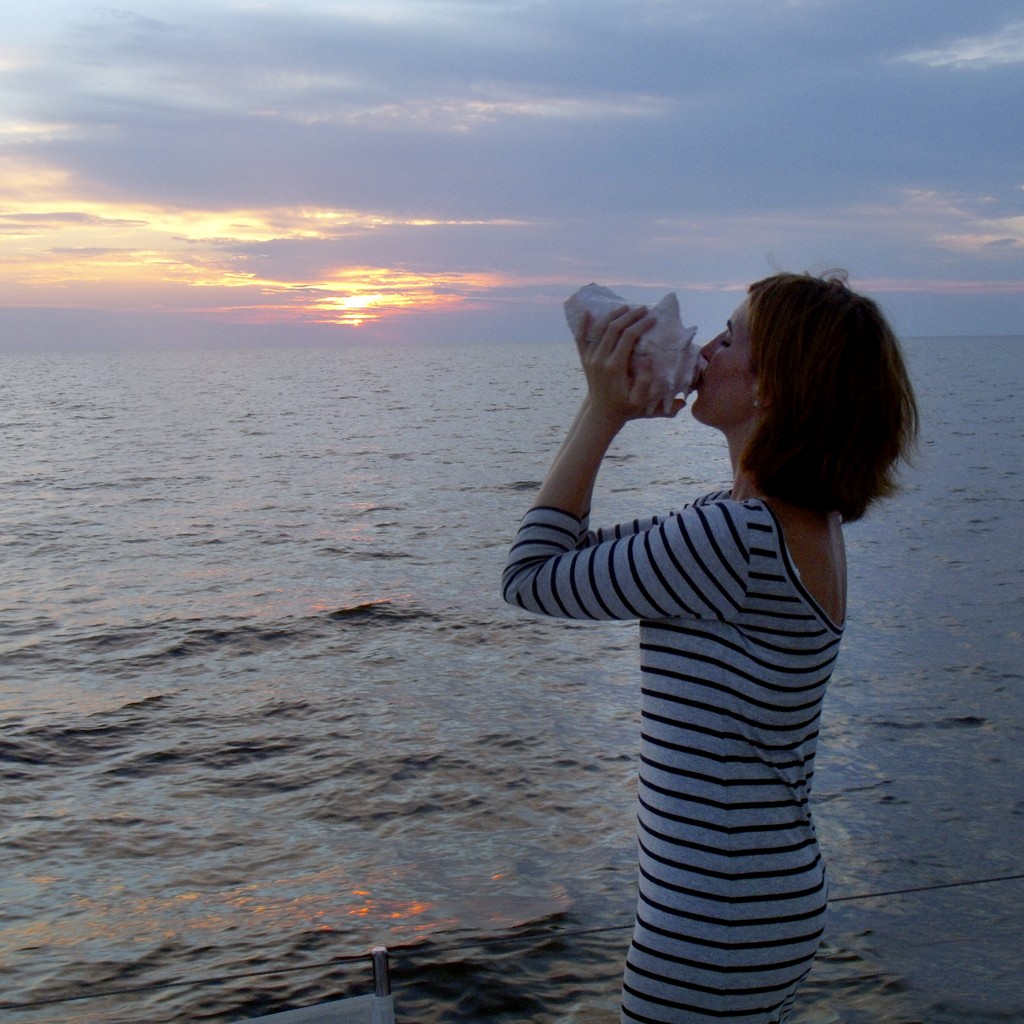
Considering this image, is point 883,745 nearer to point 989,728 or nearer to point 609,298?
point 989,728

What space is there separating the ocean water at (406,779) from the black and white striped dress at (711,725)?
91.0 inches

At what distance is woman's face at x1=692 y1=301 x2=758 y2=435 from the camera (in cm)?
180

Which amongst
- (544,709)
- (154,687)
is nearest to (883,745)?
(544,709)

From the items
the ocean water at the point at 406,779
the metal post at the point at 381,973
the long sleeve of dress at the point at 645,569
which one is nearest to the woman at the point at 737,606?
the long sleeve of dress at the point at 645,569

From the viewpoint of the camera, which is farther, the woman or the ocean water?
the ocean water

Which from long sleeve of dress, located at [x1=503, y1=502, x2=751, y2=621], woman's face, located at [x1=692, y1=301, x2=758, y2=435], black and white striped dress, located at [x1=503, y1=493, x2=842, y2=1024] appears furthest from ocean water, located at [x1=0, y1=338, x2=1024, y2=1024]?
woman's face, located at [x1=692, y1=301, x2=758, y2=435]

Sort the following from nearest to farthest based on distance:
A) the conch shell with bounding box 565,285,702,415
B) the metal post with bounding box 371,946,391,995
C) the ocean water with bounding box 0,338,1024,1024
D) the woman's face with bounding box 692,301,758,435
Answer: the conch shell with bounding box 565,285,702,415 → the woman's face with bounding box 692,301,758,435 → the metal post with bounding box 371,946,391,995 → the ocean water with bounding box 0,338,1024,1024

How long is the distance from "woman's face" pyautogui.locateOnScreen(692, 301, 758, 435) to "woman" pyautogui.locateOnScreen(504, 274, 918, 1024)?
0.01 m

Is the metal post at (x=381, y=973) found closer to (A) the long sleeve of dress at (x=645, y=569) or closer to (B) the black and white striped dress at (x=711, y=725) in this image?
(B) the black and white striped dress at (x=711, y=725)

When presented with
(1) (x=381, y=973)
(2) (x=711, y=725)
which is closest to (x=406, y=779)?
(1) (x=381, y=973)

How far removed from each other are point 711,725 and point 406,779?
6.56 meters

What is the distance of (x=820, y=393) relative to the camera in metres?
1.71

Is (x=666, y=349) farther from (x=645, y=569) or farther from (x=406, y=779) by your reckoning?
(x=406, y=779)

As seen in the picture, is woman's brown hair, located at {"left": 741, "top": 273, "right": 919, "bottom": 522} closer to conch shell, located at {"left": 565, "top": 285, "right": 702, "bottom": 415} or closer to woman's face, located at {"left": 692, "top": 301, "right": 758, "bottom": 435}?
woman's face, located at {"left": 692, "top": 301, "right": 758, "bottom": 435}
